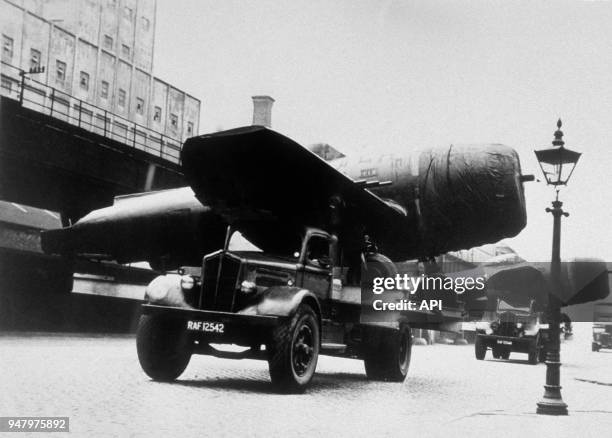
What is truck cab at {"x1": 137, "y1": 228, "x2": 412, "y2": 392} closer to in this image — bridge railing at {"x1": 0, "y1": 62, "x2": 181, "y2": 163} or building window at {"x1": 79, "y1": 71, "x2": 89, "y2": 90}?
bridge railing at {"x1": 0, "y1": 62, "x2": 181, "y2": 163}

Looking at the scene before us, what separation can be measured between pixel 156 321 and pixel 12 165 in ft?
29.7

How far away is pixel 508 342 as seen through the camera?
916 inches

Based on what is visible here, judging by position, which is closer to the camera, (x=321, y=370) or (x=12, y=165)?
(x=321, y=370)

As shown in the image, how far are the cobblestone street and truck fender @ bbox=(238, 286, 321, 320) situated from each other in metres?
0.95

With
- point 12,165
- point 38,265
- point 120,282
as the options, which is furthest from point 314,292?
point 120,282

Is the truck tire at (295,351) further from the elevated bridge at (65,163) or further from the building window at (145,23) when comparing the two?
the elevated bridge at (65,163)

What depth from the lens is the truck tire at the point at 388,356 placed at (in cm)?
1174

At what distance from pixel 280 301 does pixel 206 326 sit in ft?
3.02

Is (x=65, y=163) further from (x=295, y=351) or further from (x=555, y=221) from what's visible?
(x=555, y=221)

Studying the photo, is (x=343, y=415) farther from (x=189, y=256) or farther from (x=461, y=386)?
(x=189, y=256)

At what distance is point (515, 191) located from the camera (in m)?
12.0

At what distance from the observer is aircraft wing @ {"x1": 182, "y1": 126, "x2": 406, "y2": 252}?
31.0 feet

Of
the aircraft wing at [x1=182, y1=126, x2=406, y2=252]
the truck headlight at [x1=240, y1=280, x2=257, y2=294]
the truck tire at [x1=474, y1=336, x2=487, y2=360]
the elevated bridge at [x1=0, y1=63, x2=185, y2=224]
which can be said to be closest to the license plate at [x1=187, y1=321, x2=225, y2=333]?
the truck headlight at [x1=240, y1=280, x2=257, y2=294]

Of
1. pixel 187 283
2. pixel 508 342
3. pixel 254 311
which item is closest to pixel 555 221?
pixel 254 311
